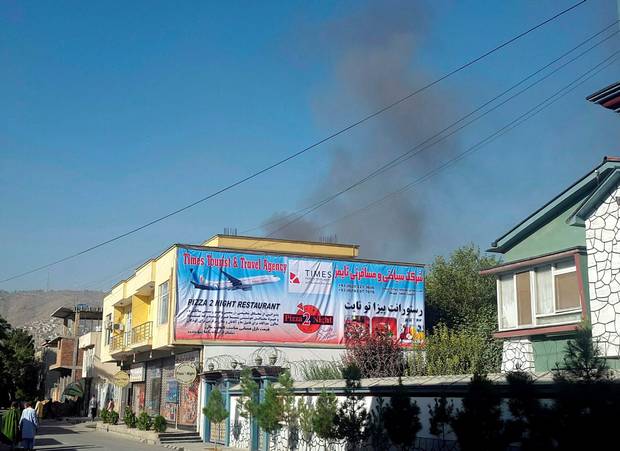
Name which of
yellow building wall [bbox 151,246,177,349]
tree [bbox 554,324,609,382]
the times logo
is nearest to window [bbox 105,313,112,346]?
yellow building wall [bbox 151,246,177,349]

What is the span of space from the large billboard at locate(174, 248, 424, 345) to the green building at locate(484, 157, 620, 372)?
45.2ft

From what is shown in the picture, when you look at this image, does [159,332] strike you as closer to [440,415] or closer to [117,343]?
[117,343]

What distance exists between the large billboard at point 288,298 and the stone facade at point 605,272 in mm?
18154

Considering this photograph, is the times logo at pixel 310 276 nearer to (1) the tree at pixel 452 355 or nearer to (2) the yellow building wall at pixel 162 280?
(2) the yellow building wall at pixel 162 280

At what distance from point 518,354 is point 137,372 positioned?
1239 inches

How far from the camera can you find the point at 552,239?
21.2 metres

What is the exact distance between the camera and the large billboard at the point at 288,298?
111 ft

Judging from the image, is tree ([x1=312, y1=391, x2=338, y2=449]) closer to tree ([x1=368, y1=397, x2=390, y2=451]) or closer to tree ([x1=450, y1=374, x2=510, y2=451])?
tree ([x1=368, y1=397, x2=390, y2=451])

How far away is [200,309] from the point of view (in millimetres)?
33719

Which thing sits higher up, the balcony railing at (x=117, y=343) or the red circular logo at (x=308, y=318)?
the red circular logo at (x=308, y=318)

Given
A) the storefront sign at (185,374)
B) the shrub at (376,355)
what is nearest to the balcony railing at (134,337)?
the storefront sign at (185,374)

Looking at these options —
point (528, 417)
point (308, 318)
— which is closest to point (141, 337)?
point (308, 318)

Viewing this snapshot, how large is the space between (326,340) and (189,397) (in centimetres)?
693

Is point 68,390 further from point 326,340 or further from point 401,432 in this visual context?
point 401,432
